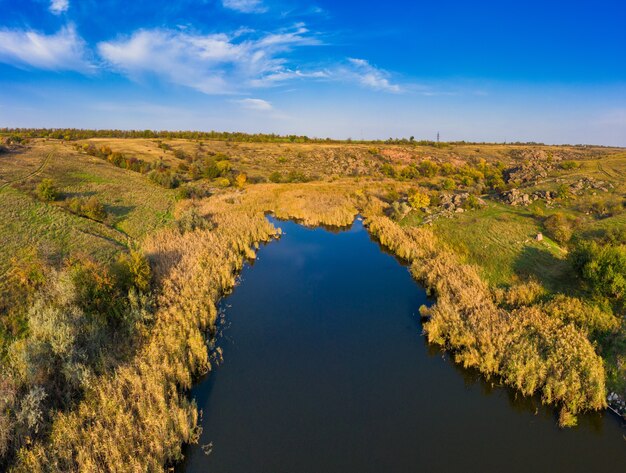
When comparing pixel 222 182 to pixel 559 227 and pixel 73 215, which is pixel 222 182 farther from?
pixel 559 227

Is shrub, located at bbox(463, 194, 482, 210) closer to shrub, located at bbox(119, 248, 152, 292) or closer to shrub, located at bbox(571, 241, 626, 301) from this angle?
shrub, located at bbox(571, 241, 626, 301)

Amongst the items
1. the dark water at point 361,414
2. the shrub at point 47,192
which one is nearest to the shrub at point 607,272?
the dark water at point 361,414

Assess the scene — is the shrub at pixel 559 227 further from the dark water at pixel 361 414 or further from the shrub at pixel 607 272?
the dark water at pixel 361 414

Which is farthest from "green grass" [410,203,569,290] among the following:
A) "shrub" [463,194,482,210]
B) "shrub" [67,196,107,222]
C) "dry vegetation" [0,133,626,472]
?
"shrub" [67,196,107,222]

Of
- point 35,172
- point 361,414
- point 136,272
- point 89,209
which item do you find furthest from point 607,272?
point 35,172

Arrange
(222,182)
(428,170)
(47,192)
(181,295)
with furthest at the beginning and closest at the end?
(428,170)
(222,182)
(47,192)
(181,295)

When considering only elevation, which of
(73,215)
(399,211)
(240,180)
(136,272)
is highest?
(240,180)
